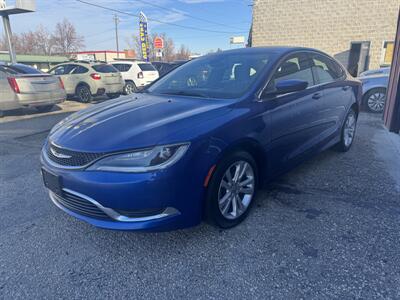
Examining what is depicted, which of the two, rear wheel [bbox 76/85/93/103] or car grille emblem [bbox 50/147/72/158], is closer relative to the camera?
car grille emblem [bbox 50/147/72/158]

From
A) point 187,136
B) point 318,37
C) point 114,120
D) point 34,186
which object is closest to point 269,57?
point 187,136

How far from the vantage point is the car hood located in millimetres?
2107

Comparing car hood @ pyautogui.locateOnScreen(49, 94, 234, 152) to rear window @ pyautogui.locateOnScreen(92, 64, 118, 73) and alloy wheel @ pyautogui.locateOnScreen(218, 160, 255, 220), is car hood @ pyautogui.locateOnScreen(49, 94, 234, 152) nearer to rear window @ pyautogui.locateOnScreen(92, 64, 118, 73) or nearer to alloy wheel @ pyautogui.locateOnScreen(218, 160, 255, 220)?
alloy wheel @ pyautogui.locateOnScreen(218, 160, 255, 220)

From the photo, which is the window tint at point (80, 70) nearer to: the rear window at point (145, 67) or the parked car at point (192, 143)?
the rear window at point (145, 67)

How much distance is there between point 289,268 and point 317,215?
894 mm

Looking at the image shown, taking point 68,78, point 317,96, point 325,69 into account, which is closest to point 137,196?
point 317,96

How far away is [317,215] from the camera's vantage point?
2.88 m

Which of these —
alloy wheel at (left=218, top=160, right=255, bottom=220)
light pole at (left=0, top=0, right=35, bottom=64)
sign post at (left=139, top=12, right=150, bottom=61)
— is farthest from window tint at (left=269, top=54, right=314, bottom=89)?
sign post at (left=139, top=12, right=150, bottom=61)

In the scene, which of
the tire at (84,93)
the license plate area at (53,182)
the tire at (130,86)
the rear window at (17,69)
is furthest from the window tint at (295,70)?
the tire at (130,86)

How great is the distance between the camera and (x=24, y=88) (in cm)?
784

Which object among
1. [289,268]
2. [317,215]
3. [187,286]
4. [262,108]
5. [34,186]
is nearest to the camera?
[187,286]

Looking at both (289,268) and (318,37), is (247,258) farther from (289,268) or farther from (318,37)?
(318,37)

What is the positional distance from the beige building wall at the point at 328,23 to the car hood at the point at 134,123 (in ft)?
54.0

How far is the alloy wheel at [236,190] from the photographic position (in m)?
2.54
